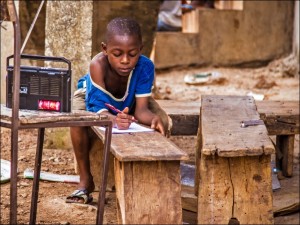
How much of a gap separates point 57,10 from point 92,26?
0.32 metres

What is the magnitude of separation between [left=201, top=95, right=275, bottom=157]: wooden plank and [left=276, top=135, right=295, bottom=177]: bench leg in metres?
0.74

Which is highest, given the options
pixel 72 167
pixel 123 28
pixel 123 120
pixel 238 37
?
pixel 123 28

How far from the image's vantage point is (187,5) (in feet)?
40.3

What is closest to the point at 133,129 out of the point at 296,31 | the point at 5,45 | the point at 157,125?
the point at 157,125

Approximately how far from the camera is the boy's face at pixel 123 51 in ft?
13.4

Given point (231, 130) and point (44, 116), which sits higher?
point (44, 116)

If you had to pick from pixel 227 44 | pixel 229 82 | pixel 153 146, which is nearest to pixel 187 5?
pixel 227 44

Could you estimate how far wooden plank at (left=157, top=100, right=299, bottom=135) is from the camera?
5.46 metres

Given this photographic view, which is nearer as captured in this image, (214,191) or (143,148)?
(143,148)

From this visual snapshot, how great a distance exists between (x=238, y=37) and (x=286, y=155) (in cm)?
633

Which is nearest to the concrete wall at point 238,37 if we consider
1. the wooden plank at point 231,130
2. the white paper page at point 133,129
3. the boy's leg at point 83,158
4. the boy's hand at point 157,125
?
the wooden plank at point 231,130

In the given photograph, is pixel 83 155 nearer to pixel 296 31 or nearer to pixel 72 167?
pixel 72 167

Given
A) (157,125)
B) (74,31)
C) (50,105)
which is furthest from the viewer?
(74,31)

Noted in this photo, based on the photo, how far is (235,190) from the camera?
4.15m
